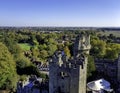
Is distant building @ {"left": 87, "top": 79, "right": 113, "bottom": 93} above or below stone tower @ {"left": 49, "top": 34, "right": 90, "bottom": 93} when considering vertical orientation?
below

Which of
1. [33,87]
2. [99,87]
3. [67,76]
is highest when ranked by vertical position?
[67,76]

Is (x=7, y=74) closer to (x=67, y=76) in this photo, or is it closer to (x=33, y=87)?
(x=33, y=87)

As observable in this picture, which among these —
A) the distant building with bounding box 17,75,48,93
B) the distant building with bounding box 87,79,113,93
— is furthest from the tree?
the distant building with bounding box 87,79,113,93

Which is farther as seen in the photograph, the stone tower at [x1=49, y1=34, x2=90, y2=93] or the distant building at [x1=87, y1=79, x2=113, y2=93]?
the distant building at [x1=87, y1=79, x2=113, y2=93]

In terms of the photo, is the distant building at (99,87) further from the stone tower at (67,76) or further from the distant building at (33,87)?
the distant building at (33,87)

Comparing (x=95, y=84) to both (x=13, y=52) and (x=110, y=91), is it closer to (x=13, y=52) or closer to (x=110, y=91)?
(x=110, y=91)

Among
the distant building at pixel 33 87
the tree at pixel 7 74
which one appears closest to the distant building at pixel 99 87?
the distant building at pixel 33 87

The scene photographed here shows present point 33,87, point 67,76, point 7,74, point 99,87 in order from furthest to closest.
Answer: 1. point 7,74
2. point 99,87
3. point 33,87
4. point 67,76

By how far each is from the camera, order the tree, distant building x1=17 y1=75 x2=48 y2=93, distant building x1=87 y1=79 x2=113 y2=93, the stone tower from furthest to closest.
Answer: the tree, distant building x1=87 y1=79 x2=113 y2=93, distant building x1=17 y1=75 x2=48 y2=93, the stone tower

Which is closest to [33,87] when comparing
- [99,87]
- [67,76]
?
[67,76]

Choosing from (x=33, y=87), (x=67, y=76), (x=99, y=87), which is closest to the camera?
(x=67, y=76)

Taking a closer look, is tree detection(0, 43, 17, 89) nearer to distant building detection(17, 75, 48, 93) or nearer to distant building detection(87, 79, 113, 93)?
distant building detection(17, 75, 48, 93)
